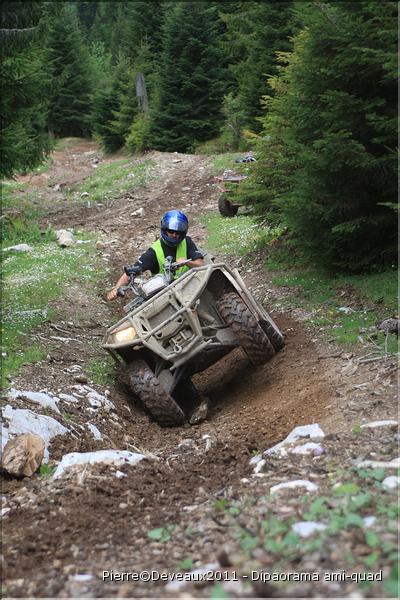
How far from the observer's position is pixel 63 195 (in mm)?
26672

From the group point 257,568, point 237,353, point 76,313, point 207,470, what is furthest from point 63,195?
point 257,568

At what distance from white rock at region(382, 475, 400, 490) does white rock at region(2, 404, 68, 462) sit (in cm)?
310

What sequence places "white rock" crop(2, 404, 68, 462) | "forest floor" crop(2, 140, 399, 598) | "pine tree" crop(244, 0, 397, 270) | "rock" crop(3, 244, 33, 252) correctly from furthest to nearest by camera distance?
"rock" crop(3, 244, 33, 252) → "pine tree" crop(244, 0, 397, 270) → "white rock" crop(2, 404, 68, 462) → "forest floor" crop(2, 140, 399, 598)

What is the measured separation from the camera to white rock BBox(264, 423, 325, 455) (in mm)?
5512

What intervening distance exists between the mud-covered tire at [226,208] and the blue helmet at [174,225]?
9707mm

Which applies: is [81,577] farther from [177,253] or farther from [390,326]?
[177,253]

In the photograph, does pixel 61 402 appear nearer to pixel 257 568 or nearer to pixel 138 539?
pixel 138 539

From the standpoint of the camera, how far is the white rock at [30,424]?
6.21 metres

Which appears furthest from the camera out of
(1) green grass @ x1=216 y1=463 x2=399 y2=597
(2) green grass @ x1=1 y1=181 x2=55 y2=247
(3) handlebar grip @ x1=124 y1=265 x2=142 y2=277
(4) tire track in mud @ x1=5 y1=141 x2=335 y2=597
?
(2) green grass @ x1=1 y1=181 x2=55 y2=247

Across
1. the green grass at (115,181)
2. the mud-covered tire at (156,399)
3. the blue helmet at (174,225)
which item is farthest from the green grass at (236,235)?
the mud-covered tire at (156,399)

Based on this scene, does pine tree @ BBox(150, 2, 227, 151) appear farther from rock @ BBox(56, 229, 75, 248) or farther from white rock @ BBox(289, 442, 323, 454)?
white rock @ BBox(289, 442, 323, 454)

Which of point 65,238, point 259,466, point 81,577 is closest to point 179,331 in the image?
point 259,466

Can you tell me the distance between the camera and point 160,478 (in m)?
5.52

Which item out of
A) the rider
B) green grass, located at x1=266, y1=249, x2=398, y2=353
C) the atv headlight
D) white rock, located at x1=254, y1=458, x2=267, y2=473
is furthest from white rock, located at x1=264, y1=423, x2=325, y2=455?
the rider
